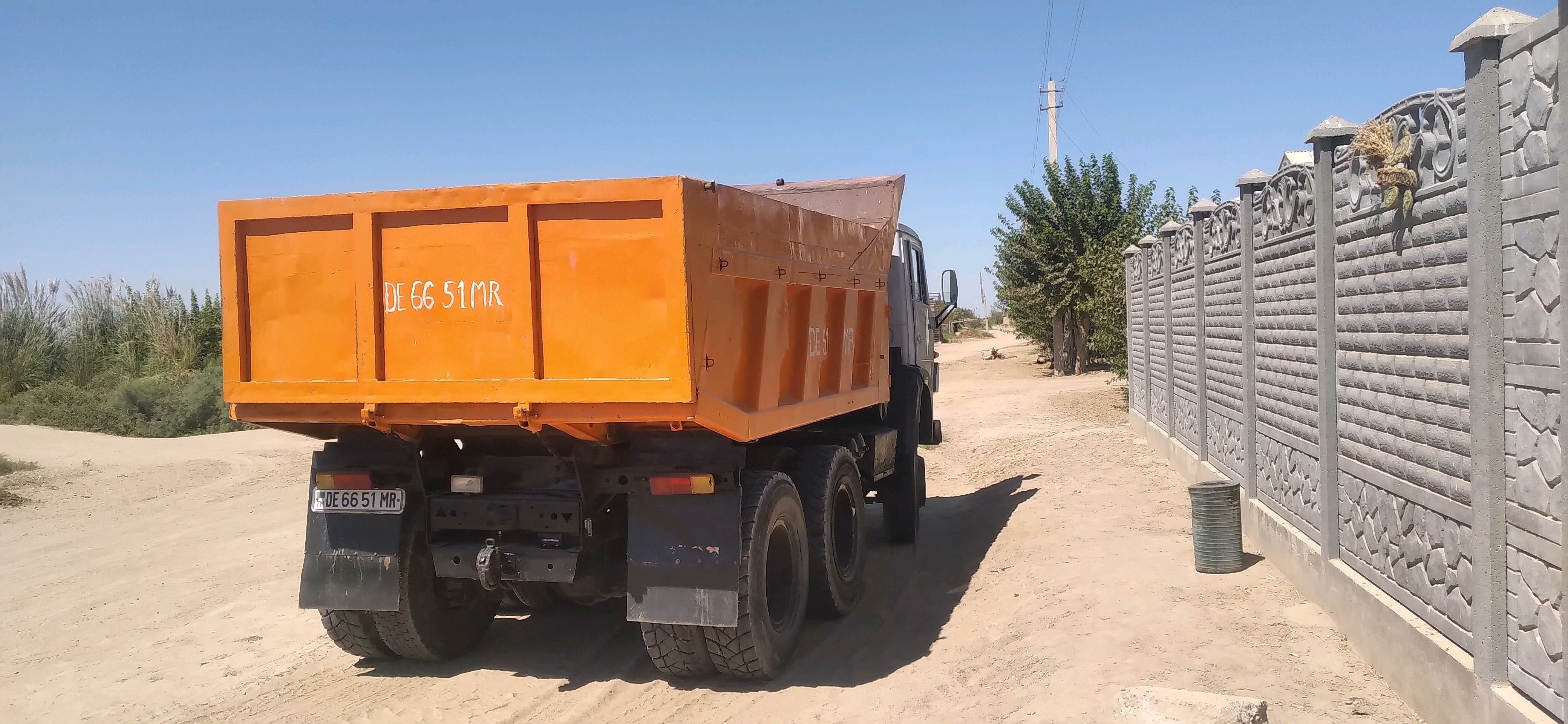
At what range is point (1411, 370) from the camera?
14.5 feet

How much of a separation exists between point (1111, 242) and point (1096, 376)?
430 centimetres

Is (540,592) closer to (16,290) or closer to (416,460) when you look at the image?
(416,460)

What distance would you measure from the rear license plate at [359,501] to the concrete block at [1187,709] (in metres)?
3.78

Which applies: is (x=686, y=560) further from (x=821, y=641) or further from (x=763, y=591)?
(x=821, y=641)

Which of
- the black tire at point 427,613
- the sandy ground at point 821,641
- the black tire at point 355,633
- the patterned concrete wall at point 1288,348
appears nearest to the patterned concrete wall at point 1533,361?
the sandy ground at point 821,641

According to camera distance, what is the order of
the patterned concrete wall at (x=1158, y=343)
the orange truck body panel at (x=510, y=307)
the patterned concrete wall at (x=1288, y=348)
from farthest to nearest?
the patterned concrete wall at (x=1158, y=343) < the patterned concrete wall at (x=1288, y=348) < the orange truck body panel at (x=510, y=307)

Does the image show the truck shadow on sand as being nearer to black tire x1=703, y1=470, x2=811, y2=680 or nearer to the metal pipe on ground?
black tire x1=703, y1=470, x2=811, y2=680

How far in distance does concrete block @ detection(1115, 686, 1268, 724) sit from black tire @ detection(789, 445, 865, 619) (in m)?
2.33

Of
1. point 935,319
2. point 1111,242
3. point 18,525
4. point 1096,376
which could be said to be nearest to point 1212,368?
point 935,319

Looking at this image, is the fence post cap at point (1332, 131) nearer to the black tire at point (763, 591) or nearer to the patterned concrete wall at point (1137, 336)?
the black tire at point (763, 591)

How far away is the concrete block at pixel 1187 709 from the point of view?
3.89m

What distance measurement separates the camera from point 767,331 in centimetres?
541

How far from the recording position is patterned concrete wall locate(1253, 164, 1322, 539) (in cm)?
583

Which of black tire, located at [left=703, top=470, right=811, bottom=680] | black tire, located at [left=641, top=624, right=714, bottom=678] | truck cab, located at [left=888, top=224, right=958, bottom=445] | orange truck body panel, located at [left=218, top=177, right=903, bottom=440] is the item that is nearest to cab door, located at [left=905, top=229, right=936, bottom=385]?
truck cab, located at [left=888, top=224, right=958, bottom=445]
